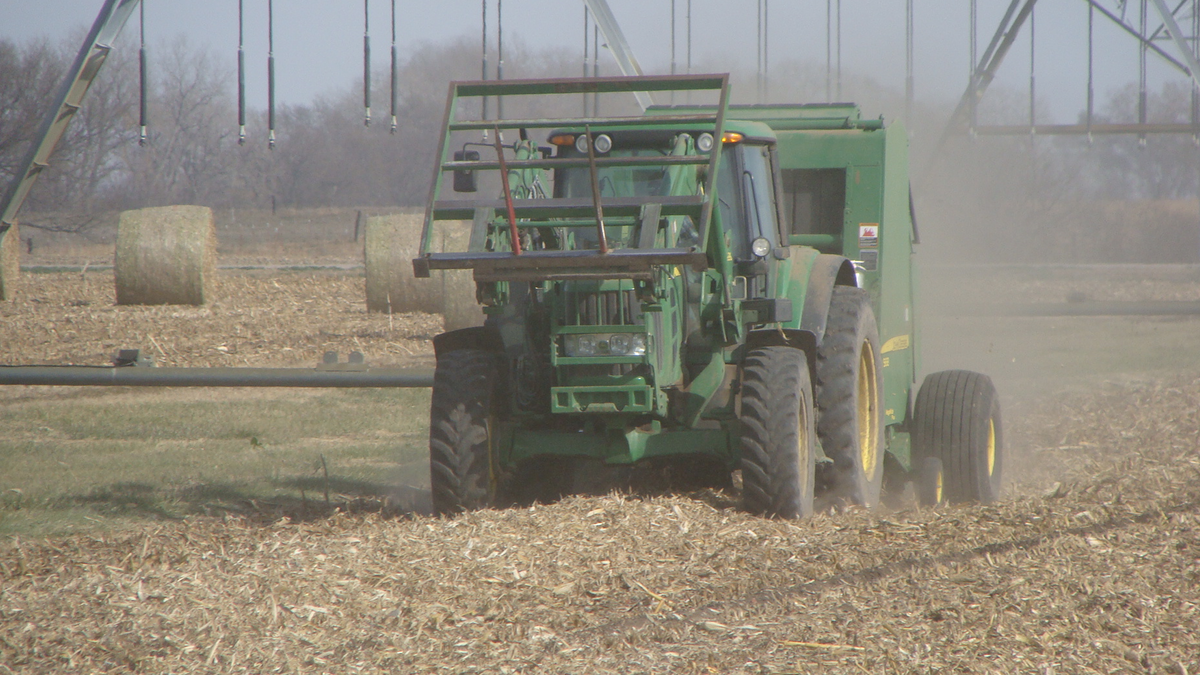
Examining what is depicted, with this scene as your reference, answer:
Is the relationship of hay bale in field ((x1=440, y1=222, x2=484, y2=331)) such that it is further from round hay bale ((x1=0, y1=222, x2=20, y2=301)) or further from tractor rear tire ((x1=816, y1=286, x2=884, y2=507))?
round hay bale ((x1=0, y1=222, x2=20, y2=301))

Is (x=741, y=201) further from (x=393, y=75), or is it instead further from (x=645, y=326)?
(x=393, y=75)

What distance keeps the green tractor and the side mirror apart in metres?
0.01

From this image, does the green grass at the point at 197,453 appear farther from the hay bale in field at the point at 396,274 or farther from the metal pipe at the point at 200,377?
the hay bale in field at the point at 396,274

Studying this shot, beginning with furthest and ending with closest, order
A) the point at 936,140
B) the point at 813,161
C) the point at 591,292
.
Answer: the point at 936,140 < the point at 813,161 < the point at 591,292

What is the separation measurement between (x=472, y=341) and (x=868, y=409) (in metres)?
2.27

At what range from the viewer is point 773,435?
5.61 metres

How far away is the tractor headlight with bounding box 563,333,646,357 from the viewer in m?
5.50

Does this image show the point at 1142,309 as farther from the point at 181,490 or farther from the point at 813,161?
the point at 181,490

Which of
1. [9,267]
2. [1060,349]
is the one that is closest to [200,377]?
[1060,349]

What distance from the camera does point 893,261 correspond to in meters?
7.78

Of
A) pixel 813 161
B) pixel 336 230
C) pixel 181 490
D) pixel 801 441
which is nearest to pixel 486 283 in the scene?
pixel 801 441

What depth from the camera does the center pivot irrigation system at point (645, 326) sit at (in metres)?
5.44

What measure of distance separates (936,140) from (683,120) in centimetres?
2300

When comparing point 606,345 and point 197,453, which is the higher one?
point 606,345
